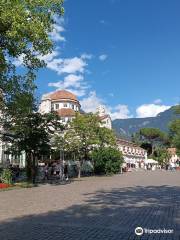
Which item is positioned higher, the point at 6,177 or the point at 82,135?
the point at 82,135

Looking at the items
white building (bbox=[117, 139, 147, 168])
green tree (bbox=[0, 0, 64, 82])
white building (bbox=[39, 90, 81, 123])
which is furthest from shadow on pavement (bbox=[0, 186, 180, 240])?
white building (bbox=[117, 139, 147, 168])

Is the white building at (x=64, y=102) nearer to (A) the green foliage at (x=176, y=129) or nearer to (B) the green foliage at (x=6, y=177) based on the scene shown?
(A) the green foliage at (x=176, y=129)

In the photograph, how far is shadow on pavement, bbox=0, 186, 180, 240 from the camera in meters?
10.3

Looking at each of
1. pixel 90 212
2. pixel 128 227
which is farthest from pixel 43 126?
pixel 128 227

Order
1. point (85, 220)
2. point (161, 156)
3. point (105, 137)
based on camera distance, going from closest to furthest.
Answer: point (85, 220), point (105, 137), point (161, 156)

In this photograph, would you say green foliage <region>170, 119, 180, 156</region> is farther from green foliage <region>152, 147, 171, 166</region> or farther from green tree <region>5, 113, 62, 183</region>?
green tree <region>5, 113, 62, 183</region>

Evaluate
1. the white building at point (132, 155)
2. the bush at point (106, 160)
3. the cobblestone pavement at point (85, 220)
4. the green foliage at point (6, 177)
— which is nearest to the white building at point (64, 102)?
the white building at point (132, 155)

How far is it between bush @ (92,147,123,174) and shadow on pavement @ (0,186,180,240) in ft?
133

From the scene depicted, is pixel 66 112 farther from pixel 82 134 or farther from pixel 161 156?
pixel 161 156

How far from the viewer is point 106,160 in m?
58.3

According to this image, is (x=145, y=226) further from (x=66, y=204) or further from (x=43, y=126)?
(x=43, y=126)

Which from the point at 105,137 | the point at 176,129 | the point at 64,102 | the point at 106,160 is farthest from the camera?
the point at 64,102

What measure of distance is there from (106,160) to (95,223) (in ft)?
152

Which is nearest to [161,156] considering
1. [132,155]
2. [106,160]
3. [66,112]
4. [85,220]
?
[132,155]
